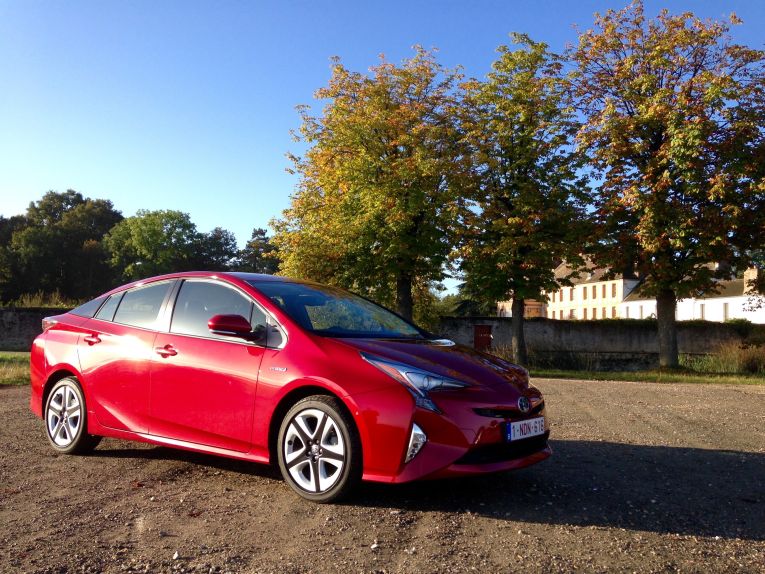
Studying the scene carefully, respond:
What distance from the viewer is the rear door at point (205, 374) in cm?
511

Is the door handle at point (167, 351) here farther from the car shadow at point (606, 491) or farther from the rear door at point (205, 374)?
the car shadow at point (606, 491)

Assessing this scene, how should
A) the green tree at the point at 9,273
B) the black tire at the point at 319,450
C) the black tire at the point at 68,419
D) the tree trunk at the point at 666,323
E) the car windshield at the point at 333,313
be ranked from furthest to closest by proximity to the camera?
the green tree at the point at 9,273
the tree trunk at the point at 666,323
the black tire at the point at 68,419
the car windshield at the point at 333,313
the black tire at the point at 319,450

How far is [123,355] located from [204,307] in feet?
2.89

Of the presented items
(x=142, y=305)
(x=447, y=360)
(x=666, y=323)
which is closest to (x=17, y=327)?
(x=666, y=323)

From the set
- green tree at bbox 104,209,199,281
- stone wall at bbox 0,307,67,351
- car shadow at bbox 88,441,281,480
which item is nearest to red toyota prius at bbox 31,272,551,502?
car shadow at bbox 88,441,281,480

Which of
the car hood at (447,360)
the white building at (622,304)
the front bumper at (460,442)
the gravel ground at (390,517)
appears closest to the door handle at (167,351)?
the gravel ground at (390,517)

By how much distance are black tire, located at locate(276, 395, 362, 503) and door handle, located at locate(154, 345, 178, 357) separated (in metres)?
1.28

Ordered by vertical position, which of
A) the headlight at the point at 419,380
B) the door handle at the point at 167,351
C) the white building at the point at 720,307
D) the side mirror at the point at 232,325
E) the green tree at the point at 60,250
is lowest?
the headlight at the point at 419,380

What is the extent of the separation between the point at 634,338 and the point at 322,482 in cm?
3704

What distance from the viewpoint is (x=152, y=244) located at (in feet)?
269

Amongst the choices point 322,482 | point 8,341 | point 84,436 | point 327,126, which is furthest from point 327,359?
point 8,341

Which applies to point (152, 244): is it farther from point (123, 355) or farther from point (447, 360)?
point (447, 360)

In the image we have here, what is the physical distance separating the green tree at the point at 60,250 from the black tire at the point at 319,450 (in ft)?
231

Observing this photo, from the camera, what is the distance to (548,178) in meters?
26.0
